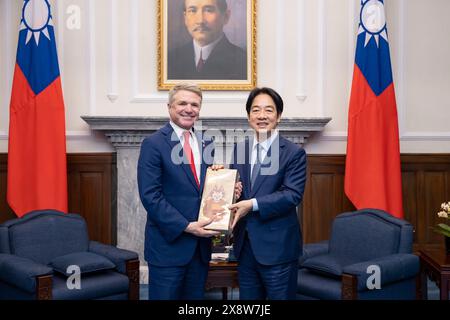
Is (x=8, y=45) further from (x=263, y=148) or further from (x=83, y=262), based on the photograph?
(x=263, y=148)

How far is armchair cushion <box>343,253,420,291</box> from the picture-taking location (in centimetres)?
278

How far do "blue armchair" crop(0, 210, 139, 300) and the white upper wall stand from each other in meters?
1.33

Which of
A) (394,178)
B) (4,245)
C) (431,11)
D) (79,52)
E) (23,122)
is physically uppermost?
(431,11)

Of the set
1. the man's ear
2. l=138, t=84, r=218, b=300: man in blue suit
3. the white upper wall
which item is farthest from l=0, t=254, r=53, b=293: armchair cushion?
the man's ear

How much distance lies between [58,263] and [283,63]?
2.64 m

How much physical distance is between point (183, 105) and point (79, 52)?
8.93 ft

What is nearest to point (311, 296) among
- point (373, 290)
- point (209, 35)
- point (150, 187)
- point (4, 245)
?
point (373, 290)

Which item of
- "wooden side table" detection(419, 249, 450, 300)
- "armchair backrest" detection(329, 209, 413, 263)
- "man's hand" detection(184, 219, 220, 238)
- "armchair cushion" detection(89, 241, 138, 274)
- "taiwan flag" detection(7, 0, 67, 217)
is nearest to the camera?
"man's hand" detection(184, 219, 220, 238)

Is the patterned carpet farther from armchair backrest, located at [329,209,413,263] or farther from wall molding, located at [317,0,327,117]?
wall molding, located at [317,0,327,117]

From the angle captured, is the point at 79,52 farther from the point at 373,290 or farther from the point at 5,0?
the point at 373,290

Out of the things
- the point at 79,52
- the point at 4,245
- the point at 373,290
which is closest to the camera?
the point at 373,290

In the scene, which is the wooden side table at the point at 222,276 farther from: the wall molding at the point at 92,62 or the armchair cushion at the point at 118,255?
the wall molding at the point at 92,62

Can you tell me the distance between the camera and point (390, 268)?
2.88 m

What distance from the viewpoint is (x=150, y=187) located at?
2133mm
